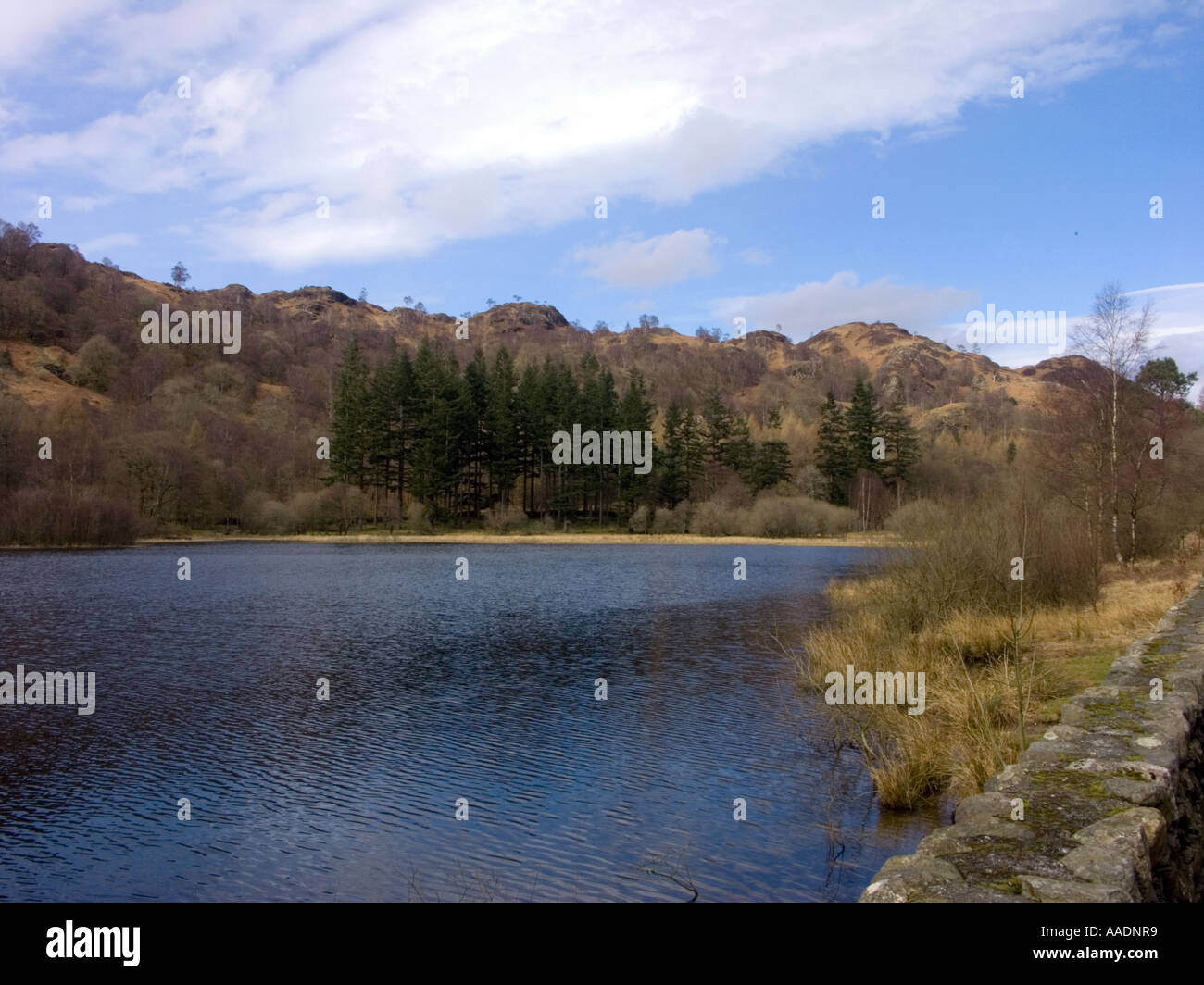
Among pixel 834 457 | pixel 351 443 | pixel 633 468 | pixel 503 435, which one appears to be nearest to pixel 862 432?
pixel 834 457

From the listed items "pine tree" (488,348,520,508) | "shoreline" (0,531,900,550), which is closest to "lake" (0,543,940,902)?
"shoreline" (0,531,900,550)

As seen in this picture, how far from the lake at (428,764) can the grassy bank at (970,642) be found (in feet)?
2.61

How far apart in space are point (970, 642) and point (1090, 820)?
11991mm

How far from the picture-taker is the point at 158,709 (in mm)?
15414

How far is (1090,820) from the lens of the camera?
552cm

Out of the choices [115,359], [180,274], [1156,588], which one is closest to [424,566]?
[1156,588]

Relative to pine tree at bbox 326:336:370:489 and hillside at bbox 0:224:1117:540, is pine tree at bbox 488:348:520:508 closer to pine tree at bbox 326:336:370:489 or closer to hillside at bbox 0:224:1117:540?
hillside at bbox 0:224:1117:540

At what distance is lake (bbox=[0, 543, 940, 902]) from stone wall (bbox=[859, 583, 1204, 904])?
225 centimetres

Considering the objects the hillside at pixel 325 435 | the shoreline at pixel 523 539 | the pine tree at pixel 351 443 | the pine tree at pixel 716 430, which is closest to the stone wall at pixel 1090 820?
the hillside at pixel 325 435

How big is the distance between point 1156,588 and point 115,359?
126 m

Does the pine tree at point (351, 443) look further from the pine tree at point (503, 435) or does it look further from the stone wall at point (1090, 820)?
the stone wall at point (1090, 820)

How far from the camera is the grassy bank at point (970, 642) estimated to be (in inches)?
412

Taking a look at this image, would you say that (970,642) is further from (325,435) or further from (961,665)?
(325,435)

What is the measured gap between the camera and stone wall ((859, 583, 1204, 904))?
4672mm
